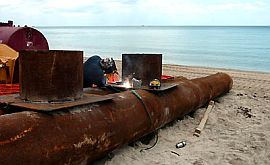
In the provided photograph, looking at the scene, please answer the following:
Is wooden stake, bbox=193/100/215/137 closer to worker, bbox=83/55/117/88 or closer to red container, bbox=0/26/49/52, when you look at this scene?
worker, bbox=83/55/117/88

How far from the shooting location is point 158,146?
17.7 feet

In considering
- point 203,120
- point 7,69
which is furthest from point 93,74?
point 203,120

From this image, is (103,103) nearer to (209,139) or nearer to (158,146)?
(158,146)

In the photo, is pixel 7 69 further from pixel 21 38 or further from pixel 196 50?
pixel 196 50

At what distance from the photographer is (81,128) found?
3.83 m

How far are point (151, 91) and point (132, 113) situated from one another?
0.97 metres

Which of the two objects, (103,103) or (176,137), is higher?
(103,103)

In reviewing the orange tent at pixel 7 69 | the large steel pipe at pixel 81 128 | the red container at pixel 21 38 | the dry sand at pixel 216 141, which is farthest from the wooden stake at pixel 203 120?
the red container at pixel 21 38

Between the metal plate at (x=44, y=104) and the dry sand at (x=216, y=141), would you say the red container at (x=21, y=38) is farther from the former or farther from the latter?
the metal plate at (x=44, y=104)

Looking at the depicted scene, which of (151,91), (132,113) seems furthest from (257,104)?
(132,113)

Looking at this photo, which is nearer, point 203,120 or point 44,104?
point 44,104

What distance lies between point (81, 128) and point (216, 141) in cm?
279

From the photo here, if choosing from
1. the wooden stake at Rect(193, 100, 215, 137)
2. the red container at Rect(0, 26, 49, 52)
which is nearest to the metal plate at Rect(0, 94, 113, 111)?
the wooden stake at Rect(193, 100, 215, 137)

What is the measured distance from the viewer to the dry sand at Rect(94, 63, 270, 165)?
490 cm
